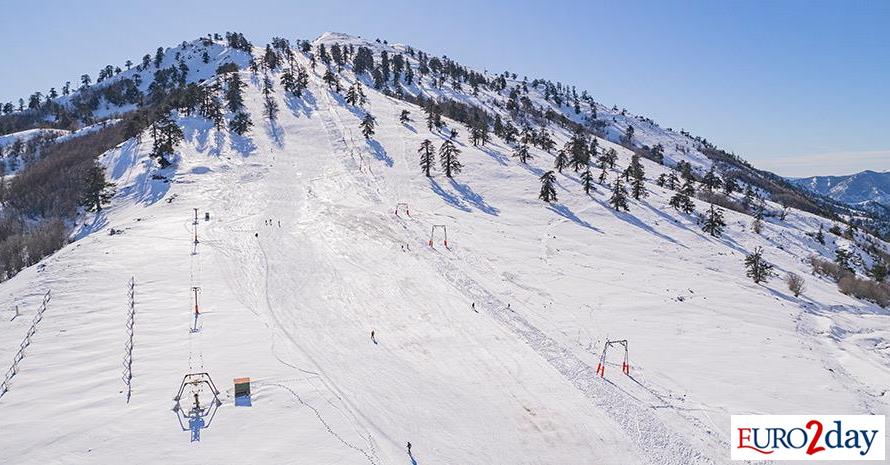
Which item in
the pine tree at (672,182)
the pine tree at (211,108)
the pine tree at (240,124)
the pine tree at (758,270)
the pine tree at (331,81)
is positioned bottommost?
the pine tree at (758,270)

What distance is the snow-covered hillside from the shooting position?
771 inches

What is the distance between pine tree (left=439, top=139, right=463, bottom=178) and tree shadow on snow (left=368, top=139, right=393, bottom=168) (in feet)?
32.3

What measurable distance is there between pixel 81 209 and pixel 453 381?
74037mm

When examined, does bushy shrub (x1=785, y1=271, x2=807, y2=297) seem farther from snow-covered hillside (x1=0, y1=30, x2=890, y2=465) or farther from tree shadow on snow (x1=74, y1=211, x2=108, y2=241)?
tree shadow on snow (x1=74, y1=211, x2=108, y2=241)

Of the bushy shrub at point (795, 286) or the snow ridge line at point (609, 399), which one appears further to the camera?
the bushy shrub at point (795, 286)

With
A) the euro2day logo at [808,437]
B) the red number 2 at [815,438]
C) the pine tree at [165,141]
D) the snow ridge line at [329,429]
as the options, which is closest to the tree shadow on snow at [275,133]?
the pine tree at [165,141]

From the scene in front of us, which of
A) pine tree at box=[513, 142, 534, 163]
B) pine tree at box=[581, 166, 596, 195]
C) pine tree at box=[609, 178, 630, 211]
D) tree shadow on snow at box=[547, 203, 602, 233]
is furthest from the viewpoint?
pine tree at box=[513, 142, 534, 163]

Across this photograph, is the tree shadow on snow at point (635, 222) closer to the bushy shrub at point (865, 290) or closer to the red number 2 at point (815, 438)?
the bushy shrub at point (865, 290)

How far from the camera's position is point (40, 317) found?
27.5 meters

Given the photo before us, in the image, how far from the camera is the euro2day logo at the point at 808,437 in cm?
2045

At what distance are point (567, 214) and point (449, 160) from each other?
76.1ft

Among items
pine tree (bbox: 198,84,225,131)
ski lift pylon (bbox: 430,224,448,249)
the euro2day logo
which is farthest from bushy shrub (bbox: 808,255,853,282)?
pine tree (bbox: 198,84,225,131)

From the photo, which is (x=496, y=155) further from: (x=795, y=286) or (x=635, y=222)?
(x=795, y=286)

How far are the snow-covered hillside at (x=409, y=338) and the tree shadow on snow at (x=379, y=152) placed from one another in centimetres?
2077
